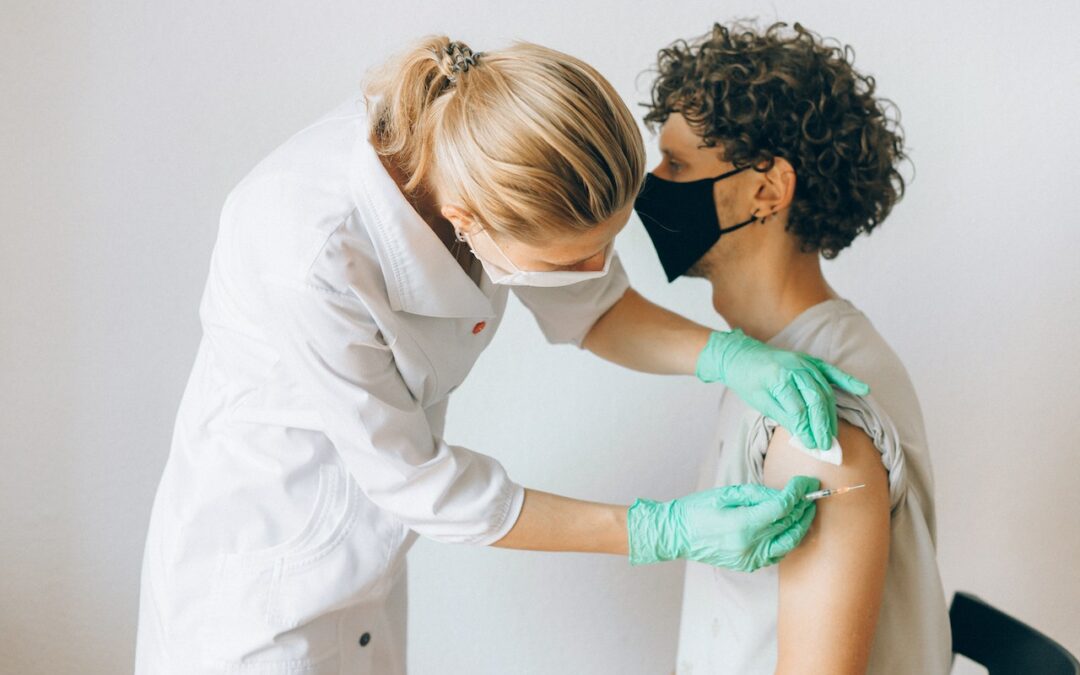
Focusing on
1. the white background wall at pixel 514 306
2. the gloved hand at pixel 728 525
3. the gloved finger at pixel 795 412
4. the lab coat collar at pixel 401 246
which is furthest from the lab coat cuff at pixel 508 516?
the white background wall at pixel 514 306

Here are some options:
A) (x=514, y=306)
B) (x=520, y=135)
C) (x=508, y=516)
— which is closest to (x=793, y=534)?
(x=508, y=516)

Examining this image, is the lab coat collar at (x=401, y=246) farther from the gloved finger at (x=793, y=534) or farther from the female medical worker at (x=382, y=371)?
the gloved finger at (x=793, y=534)

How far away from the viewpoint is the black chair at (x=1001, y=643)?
4.34ft

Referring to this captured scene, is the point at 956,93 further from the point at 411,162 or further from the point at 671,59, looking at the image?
the point at 411,162

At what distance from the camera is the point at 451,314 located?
4.09 feet

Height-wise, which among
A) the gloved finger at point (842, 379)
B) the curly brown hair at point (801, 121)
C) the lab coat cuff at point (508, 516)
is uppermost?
the curly brown hair at point (801, 121)

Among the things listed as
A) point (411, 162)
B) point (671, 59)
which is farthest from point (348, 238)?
point (671, 59)

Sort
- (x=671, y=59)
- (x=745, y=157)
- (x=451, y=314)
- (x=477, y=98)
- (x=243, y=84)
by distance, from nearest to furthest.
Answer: (x=477, y=98), (x=451, y=314), (x=745, y=157), (x=671, y=59), (x=243, y=84)

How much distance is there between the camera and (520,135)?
3.22 feet

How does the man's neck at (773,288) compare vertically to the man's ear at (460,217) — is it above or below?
below

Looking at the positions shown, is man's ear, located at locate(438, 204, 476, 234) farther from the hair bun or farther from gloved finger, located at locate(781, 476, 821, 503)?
gloved finger, located at locate(781, 476, 821, 503)

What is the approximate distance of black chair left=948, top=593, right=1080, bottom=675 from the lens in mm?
1324

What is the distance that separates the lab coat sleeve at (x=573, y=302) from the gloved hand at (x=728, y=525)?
1.24 feet

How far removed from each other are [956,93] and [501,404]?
104 cm
